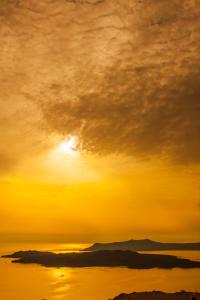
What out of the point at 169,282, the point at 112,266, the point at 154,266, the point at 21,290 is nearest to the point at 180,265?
the point at 154,266

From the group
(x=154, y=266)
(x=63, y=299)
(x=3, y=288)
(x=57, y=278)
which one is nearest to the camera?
(x=63, y=299)

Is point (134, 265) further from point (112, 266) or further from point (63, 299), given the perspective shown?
point (63, 299)

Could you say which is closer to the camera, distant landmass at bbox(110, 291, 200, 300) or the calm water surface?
distant landmass at bbox(110, 291, 200, 300)

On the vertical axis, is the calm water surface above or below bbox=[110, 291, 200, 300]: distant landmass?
above

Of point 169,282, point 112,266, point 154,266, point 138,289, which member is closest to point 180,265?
point 154,266

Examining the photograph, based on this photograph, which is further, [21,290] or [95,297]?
[21,290]

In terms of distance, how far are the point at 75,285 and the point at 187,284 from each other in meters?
36.7

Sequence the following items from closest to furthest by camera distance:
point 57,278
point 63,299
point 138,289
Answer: point 63,299, point 138,289, point 57,278

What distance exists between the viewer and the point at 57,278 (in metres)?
153

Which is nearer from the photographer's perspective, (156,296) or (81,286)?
(156,296)

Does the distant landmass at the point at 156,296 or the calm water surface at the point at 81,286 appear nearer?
the distant landmass at the point at 156,296

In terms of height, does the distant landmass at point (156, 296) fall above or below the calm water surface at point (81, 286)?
below

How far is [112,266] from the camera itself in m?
198

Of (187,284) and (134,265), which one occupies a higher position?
(134,265)
